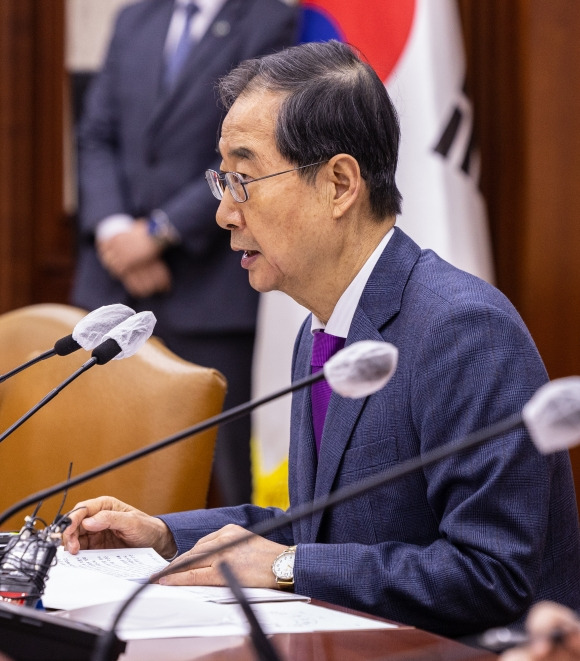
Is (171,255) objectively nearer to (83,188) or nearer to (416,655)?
(83,188)

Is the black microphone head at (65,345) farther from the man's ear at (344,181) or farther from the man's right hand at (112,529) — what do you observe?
the man's ear at (344,181)

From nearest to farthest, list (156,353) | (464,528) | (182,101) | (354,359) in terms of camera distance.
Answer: (354,359)
(464,528)
(156,353)
(182,101)

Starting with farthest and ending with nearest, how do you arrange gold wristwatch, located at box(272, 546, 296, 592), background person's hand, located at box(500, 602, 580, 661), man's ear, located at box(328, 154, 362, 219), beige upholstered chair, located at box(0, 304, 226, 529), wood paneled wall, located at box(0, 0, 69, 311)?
wood paneled wall, located at box(0, 0, 69, 311)
beige upholstered chair, located at box(0, 304, 226, 529)
man's ear, located at box(328, 154, 362, 219)
gold wristwatch, located at box(272, 546, 296, 592)
background person's hand, located at box(500, 602, 580, 661)

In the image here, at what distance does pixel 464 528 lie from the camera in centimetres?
122

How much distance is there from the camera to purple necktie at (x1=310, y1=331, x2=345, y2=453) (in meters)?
1.55

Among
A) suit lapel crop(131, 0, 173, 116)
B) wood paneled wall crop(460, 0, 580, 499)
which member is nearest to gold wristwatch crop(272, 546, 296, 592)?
wood paneled wall crop(460, 0, 580, 499)

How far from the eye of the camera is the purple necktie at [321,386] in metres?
1.55

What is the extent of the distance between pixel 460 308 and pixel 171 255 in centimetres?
171

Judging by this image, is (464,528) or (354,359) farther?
(464,528)

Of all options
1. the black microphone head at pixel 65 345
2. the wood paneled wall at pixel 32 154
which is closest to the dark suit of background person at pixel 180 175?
the wood paneled wall at pixel 32 154

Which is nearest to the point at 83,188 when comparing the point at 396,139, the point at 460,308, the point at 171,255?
the point at 171,255

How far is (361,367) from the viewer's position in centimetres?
93

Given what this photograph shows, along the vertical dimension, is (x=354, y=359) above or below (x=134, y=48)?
below

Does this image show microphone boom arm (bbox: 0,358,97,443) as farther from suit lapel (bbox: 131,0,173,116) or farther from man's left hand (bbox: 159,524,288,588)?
suit lapel (bbox: 131,0,173,116)
